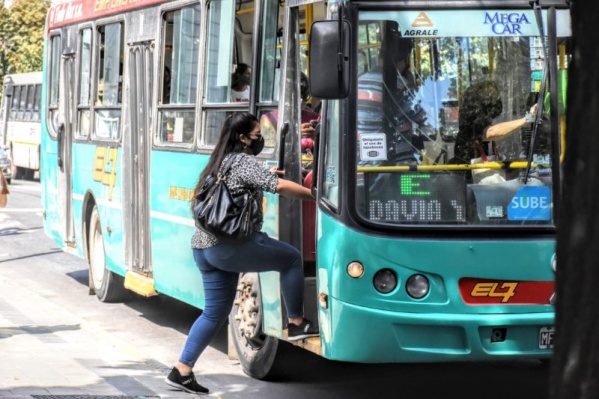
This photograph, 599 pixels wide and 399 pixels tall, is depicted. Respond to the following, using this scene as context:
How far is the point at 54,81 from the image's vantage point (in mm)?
15141

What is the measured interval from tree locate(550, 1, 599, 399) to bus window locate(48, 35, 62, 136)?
37.3 feet

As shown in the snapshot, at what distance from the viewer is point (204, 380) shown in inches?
357

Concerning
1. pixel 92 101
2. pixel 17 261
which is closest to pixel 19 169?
pixel 17 261

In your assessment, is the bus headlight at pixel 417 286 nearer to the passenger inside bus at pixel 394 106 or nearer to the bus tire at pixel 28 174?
the passenger inside bus at pixel 394 106

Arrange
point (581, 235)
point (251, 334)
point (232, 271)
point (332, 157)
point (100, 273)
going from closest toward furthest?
point (581, 235)
point (332, 157)
point (232, 271)
point (251, 334)
point (100, 273)

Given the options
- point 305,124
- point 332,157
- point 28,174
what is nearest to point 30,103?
point 28,174

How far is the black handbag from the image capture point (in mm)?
8070

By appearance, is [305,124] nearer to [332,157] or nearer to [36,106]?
[332,157]

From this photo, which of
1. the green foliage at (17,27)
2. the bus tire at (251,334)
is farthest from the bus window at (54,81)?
the green foliage at (17,27)

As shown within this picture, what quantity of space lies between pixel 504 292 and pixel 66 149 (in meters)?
7.85

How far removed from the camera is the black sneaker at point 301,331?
8117mm

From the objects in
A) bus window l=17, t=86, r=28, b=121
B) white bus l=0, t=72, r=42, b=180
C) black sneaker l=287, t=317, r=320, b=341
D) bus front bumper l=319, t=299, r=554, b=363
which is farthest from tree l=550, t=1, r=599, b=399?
bus window l=17, t=86, r=28, b=121

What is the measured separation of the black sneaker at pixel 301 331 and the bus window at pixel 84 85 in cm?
575

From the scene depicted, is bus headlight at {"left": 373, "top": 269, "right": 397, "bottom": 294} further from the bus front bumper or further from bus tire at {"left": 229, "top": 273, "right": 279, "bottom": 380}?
bus tire at {"left": 229, "top": 273, "right": 279, "bottom": 380}
